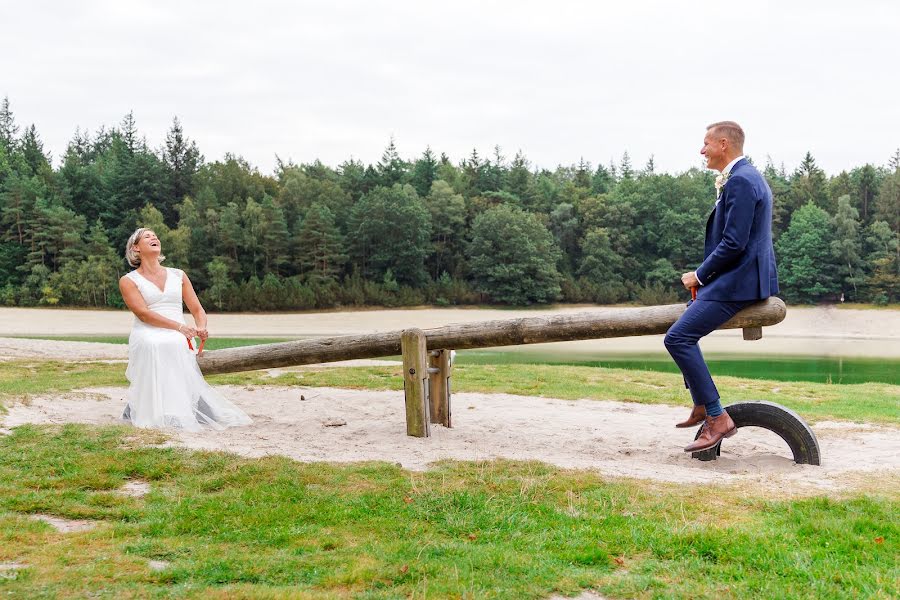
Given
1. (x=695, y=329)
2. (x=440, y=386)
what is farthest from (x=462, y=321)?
(x=695, y=329)

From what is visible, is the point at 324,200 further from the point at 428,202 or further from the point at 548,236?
the point at 548,236

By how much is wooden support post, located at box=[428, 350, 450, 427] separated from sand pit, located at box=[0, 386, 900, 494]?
0.21 metres

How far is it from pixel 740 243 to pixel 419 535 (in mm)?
3359

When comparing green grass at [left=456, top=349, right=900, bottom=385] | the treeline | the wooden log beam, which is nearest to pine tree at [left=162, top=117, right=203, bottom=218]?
the treeline

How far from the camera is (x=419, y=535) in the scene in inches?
164

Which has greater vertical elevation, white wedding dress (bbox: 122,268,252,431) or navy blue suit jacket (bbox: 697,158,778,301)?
navy blue suit jacket (bbox: 697,158,778,301)

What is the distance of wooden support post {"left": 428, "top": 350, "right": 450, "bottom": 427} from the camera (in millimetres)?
8156

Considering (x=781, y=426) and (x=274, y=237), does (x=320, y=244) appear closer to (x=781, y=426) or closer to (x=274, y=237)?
(x=274, y=237)

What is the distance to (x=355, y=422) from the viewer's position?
28.6ft

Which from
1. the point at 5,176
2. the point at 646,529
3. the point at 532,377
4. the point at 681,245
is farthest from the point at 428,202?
the point at 646,529

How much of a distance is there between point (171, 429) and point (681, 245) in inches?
2710

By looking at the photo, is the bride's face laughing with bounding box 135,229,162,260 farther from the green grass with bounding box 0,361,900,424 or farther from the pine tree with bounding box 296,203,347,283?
the pine tree with bounding box 296,203,347,283

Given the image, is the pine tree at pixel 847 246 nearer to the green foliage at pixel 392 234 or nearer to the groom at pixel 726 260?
the green foliage at pixel 392 234

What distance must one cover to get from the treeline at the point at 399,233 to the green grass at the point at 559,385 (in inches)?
1686
